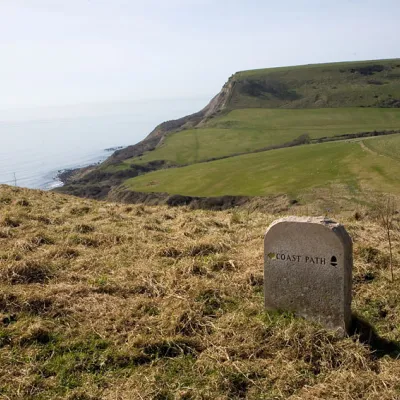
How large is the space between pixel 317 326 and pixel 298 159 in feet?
217

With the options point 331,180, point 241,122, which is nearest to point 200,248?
point 331,180

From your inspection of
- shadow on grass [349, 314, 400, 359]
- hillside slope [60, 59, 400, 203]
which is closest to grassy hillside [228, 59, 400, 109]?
hillside slope [60, 59, 400, 203]

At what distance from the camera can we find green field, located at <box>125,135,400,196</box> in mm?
52656

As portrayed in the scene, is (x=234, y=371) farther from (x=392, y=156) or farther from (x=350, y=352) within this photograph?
(x=392, y=156)

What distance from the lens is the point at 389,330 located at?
639cm

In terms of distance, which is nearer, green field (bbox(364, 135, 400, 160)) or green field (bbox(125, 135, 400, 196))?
green field (bbox(125, 135, 400, 196))

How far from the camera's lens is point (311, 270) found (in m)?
6.45

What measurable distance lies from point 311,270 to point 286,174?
5700 centimetres

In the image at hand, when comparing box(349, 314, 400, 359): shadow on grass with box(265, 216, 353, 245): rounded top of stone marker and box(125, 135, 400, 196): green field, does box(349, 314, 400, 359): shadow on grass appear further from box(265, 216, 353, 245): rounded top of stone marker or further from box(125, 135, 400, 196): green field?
box(125, 135, 400, 196): green field

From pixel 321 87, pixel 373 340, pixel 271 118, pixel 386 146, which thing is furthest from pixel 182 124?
pixel 373 340

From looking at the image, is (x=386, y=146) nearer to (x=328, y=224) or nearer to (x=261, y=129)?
(x=261, y=129)

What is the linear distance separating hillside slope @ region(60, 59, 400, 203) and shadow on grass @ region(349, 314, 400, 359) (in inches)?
2943

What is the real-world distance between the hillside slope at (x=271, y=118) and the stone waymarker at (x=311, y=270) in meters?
74.2

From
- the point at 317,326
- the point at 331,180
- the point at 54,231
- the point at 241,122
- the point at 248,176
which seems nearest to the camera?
the point at 317,326
